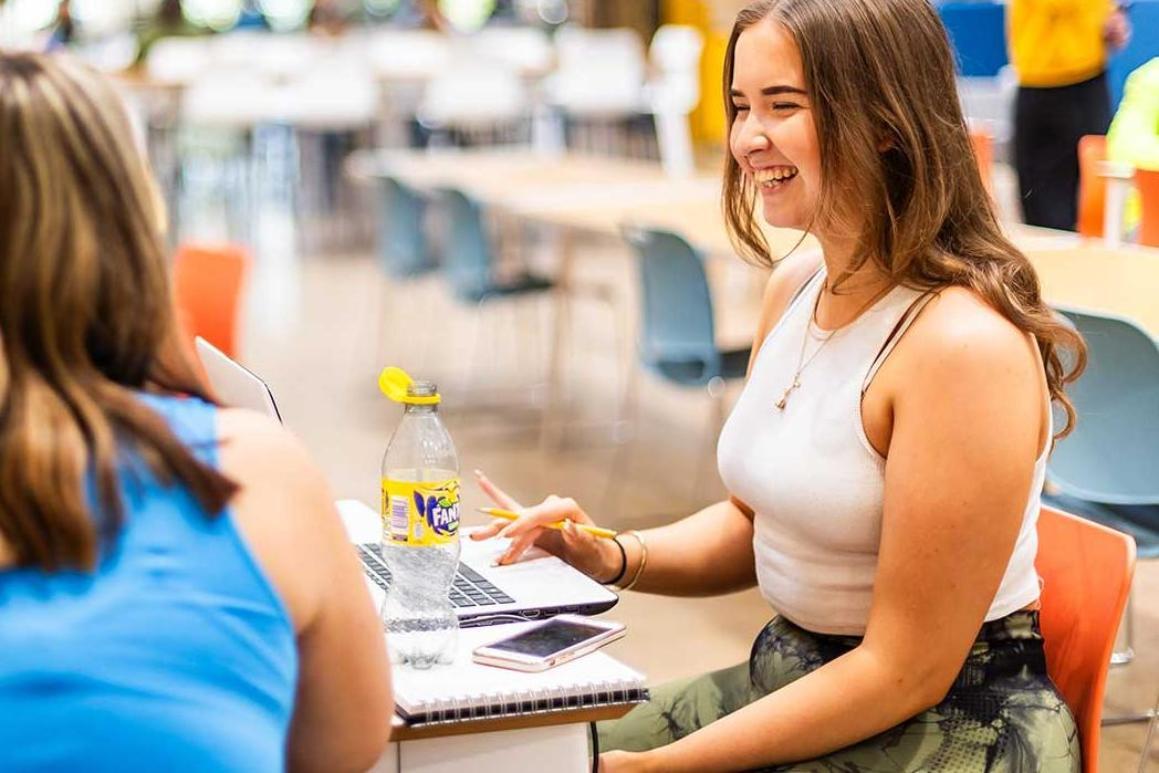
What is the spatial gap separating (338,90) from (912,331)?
872 centimetres

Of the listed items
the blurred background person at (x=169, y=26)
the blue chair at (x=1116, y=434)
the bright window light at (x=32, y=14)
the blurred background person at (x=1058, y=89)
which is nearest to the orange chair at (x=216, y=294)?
the blue chair at (x=1116, y=434)

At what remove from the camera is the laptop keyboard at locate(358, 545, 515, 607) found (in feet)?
5.99

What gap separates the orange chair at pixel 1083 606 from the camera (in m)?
1.79

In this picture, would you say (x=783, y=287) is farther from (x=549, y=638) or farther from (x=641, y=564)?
(x=549, y=638)

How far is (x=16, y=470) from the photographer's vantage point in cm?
108

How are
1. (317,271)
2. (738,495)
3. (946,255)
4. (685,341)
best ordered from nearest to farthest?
(946,255), (738,495), (685,341), (317,271)

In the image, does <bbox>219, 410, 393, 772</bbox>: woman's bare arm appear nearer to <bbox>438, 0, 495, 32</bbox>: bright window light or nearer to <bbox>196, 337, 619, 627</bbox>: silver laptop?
<bbox>196, 337, 619, 627</bbox>: silver laptop

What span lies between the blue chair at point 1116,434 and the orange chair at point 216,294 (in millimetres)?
1898

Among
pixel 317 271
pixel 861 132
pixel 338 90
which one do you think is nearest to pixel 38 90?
pixel 861 132

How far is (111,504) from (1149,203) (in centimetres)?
364

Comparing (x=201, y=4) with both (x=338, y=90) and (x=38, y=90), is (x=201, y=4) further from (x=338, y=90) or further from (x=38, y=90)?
(x=38, y=90)

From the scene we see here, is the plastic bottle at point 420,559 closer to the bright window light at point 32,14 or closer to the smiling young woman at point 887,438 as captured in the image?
the smiling young woman at point 887,438

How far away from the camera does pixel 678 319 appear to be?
Result: 4.56 meters

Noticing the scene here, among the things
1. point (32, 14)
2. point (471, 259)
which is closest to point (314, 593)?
point (471, 259)
